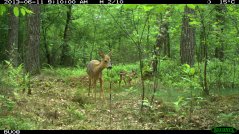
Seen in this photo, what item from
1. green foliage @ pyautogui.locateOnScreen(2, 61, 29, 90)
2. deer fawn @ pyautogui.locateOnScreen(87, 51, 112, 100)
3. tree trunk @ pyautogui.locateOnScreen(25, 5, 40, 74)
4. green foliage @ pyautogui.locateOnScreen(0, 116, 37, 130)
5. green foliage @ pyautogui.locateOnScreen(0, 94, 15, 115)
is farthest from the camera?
tree trunk @ pyautogui.locateOnScreen(25, 5, 40, 74)

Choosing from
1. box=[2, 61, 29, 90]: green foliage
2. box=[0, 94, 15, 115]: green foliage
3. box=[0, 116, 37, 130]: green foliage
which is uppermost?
box=[2, 61, 29, 90]: green foliage

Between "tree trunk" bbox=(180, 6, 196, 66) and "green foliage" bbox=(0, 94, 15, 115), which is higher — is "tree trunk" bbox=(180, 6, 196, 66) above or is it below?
above

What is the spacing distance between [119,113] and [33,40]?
743cm

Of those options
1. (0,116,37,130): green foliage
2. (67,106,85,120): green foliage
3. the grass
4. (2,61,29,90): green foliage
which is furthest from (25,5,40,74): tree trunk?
(0,116,37,130): green foliage

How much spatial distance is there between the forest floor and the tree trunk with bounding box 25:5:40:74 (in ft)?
13.1

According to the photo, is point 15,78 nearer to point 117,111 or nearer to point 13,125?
point 117,111

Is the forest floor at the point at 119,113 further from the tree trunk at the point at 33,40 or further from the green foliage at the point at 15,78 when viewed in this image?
the tree trunk at the point at 33,40

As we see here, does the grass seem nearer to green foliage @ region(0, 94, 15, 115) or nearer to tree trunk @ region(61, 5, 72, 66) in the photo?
green foliage @ region(0, 94, 15, 115)

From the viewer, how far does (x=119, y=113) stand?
8195mm

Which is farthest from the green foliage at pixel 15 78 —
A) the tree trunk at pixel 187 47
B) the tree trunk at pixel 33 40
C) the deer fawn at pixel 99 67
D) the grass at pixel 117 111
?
the tree trunk at pixel 187 47

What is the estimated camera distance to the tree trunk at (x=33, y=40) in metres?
14.2

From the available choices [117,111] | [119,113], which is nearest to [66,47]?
[117,111]

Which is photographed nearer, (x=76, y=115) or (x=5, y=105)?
(x=5, y=105)

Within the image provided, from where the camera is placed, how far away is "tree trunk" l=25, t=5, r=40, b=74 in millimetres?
14203
